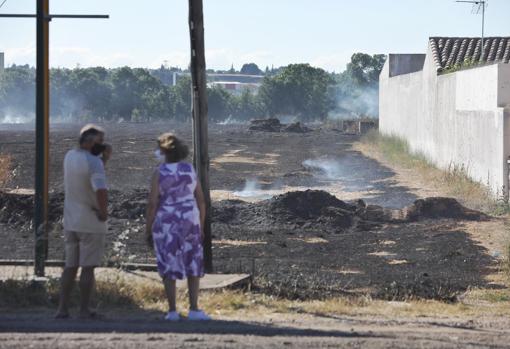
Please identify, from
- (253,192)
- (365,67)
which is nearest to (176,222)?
(253,192)

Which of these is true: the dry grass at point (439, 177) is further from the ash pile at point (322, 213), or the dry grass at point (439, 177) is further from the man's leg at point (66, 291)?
the man's leg at point (66, 291)

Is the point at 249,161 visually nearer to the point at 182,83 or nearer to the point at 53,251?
the point at 53,251

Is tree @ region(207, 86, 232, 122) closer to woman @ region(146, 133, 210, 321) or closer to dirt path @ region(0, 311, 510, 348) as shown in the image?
dirt path @ region(0, 311, 510, 348)

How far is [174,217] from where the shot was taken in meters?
9.69

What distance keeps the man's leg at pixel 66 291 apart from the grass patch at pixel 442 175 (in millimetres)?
15293

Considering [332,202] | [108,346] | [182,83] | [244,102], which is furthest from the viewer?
[244,102]

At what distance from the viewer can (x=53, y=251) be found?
56.6 feet

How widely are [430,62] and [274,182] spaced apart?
11180mm

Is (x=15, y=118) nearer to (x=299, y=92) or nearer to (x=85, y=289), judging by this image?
(x=299, y=92)

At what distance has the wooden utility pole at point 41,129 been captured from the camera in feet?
37.7

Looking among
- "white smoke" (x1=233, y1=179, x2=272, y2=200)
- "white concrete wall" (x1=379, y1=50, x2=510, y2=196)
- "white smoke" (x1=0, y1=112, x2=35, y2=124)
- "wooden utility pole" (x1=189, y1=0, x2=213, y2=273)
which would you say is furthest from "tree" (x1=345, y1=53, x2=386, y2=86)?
"wooden utility pole" (x1=189, y1=0, x2=213, y2=273)

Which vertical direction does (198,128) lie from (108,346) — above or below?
above

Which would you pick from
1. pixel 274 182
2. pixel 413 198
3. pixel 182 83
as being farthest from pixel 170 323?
pixel 182 83

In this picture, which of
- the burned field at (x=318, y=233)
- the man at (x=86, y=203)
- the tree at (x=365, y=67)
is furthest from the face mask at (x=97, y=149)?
the tree at (x=365, y=67)
